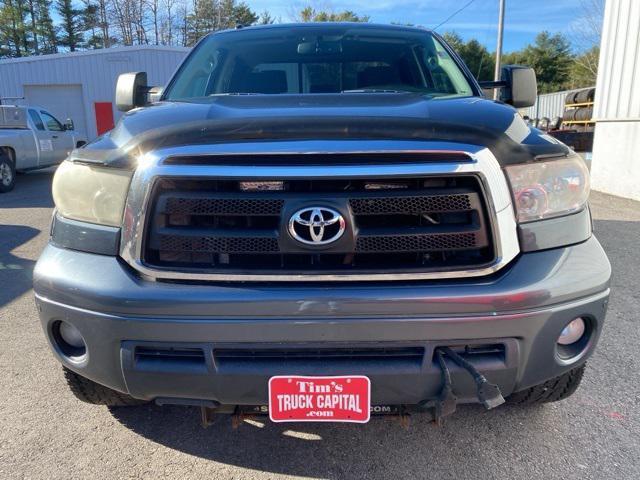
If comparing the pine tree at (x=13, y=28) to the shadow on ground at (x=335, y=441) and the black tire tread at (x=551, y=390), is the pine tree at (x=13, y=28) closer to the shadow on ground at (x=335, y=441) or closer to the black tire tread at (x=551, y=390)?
the shadow on ground at (x=335, y=441)

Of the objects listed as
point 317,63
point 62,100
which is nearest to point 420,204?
point 317,63

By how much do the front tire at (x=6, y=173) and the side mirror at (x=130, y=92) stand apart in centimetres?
900

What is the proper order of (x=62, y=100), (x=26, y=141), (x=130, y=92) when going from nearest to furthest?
(x=130, y=92) → (x=26, y=141) → (x=62, y=100)

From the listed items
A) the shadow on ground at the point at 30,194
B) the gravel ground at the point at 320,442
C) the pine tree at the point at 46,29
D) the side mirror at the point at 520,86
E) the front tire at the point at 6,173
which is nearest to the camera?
the gravel ground at the point at 320,442

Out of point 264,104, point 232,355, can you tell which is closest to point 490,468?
point 232,355

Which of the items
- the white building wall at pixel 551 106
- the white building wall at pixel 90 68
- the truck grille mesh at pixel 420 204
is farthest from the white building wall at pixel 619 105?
the white building wall at pixel 551 106

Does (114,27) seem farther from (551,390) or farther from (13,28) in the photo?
(551,390)

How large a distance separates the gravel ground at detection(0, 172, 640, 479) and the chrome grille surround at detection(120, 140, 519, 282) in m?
0.91

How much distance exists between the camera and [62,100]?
22.2m

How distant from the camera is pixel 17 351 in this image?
323 cm

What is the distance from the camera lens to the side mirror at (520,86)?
126 inches

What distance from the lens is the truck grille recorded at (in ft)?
5.77

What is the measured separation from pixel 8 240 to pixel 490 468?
621 centimetres

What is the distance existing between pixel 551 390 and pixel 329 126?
1492 millimetres
